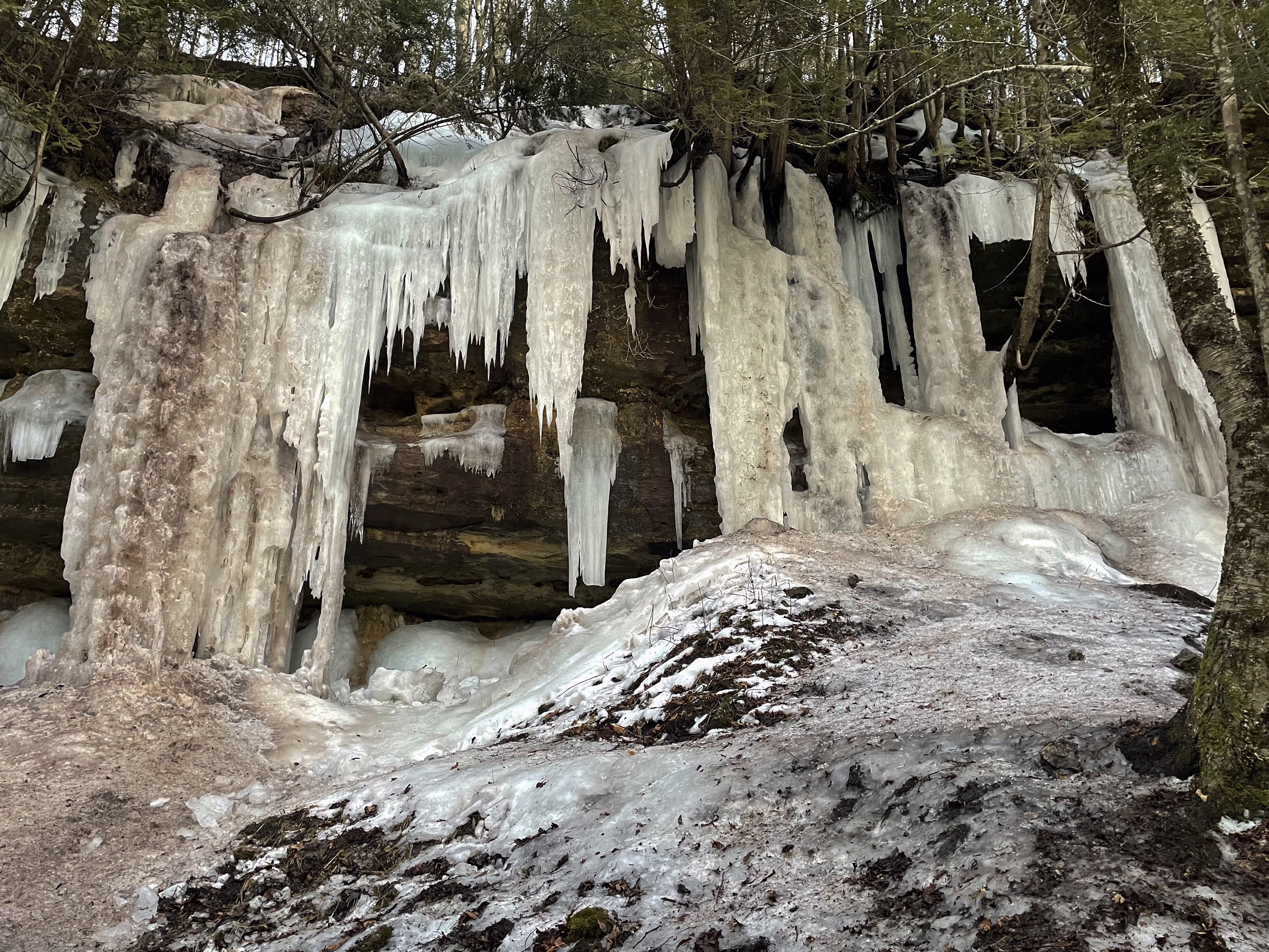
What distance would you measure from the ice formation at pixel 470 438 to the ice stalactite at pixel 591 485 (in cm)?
92

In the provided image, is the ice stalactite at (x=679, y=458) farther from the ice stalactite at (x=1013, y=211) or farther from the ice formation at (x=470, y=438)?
the ice stalactite at (x=1013, y=211)

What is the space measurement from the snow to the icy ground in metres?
4.11

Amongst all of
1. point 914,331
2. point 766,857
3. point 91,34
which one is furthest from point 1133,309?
point 91,34

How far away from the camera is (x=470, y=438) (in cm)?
1073

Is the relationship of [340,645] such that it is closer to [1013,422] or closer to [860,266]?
[860,266]

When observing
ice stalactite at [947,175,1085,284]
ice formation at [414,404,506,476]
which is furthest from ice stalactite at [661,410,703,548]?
ice stalactite at [947,175,1085,284]

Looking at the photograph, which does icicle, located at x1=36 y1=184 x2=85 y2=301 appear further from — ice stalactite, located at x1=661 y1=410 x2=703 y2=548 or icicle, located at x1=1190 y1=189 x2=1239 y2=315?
icicle, located at x1=1190 y1=189 x2=1239 y2=315

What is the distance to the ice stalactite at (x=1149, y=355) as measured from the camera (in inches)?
400

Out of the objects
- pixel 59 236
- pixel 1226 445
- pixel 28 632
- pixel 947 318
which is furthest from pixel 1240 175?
pixel 28 632

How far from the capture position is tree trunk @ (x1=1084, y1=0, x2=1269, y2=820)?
2.99 meters

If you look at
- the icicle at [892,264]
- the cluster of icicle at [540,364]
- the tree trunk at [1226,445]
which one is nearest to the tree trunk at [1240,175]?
the tree trunk at [1226,445]

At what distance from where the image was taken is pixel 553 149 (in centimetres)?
991

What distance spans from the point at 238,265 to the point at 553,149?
3649 millimetres

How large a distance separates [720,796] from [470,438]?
735cm
